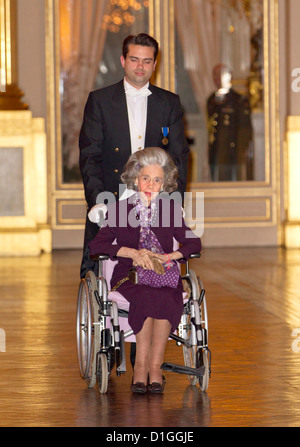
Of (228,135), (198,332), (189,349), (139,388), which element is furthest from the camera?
(228,135)

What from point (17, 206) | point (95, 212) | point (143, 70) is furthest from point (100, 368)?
point (17, 206)

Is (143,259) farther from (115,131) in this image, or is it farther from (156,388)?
(115,131)

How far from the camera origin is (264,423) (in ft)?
11.3

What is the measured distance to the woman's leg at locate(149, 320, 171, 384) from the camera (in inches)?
152

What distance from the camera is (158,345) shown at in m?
3.87

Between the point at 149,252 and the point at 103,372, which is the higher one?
the point at 149,252

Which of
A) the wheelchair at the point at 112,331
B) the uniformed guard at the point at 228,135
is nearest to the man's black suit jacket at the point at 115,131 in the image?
the wheelchair at the point at 112,331

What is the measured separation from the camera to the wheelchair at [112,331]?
379 centimetres

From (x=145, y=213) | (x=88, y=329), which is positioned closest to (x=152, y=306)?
(x=88, y=329)

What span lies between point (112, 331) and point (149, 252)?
15.2 inches

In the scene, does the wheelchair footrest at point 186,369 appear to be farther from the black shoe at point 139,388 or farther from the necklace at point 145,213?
the necklace at point 145,213

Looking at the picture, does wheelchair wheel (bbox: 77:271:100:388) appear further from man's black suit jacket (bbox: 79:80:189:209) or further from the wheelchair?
man's black suit jacket (bbox: 79:80:189:209)

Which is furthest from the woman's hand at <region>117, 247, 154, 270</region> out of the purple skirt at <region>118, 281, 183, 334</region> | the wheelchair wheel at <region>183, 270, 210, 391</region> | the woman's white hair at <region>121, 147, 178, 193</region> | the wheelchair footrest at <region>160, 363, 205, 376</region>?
the wheelchair footrest at <region>160, 363, 205, 376</region>
